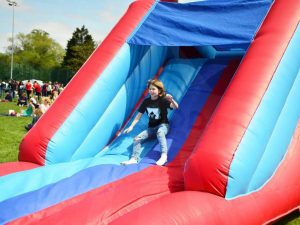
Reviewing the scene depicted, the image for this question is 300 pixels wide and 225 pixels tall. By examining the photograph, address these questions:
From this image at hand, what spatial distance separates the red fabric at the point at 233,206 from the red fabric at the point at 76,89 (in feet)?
5.31

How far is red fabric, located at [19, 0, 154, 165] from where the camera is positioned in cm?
354

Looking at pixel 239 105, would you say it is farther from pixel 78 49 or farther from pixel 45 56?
pixel 45 56

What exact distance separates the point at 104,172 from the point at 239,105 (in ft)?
4.01

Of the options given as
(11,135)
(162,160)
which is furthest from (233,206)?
(11,135)

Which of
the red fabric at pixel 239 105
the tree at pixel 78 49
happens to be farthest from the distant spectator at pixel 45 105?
the tree at pixel 78 49

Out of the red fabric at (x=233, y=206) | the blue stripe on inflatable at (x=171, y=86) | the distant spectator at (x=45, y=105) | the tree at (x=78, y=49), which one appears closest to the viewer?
the red fabric at (x=233, y=206)

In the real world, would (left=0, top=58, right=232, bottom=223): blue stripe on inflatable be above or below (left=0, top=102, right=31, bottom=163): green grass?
above

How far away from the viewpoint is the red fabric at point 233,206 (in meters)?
2.17

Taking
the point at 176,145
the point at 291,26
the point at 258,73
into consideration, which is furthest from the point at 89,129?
the point at 291,26

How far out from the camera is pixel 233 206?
8.09ft

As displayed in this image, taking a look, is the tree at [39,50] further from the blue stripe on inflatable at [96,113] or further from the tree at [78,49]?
the blue stripe on inflatable at [96,113]

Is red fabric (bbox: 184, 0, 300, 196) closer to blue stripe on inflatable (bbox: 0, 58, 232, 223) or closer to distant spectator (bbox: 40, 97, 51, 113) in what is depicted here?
blue stripe on inflatable (bbox: 0, 58, 232, 223)

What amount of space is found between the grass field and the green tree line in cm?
2098

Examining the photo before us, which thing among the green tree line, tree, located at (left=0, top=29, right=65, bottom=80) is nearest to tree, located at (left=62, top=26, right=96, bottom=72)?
the green tree line
